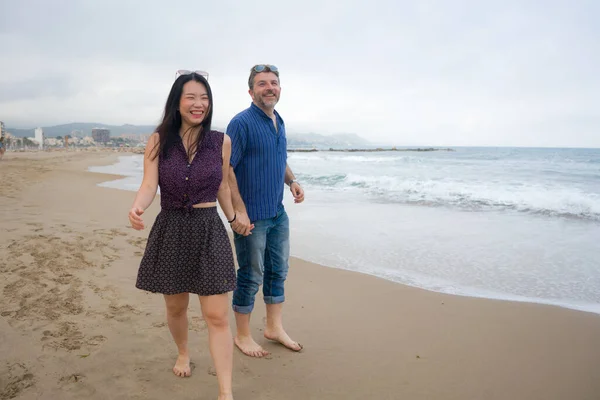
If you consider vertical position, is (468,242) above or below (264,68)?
below

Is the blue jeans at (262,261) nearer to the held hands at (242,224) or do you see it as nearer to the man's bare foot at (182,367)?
the held hands at (242,224)

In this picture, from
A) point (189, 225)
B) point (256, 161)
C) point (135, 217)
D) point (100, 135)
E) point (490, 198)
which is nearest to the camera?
point (135, 217)

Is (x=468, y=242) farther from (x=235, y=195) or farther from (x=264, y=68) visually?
(x=235, y=195)

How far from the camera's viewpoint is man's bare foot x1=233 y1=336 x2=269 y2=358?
2.91 metres

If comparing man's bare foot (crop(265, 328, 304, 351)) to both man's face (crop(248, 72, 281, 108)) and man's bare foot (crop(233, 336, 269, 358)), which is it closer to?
man's bare foot (crop(233, 336, 269, 358))

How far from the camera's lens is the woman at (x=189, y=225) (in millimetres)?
2230

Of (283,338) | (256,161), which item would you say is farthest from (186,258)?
(283,338)

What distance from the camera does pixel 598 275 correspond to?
4902 millimetres

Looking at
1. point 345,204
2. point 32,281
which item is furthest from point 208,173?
point 345,204

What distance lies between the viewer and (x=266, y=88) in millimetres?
2904

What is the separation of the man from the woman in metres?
0.48

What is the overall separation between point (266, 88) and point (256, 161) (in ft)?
1.69

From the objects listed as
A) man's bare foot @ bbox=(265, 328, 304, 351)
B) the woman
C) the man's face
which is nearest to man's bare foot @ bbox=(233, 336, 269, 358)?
man's bare foot @ bbox=(265, 328, 304, 351)

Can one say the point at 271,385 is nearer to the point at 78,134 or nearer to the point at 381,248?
the point at 381,248
